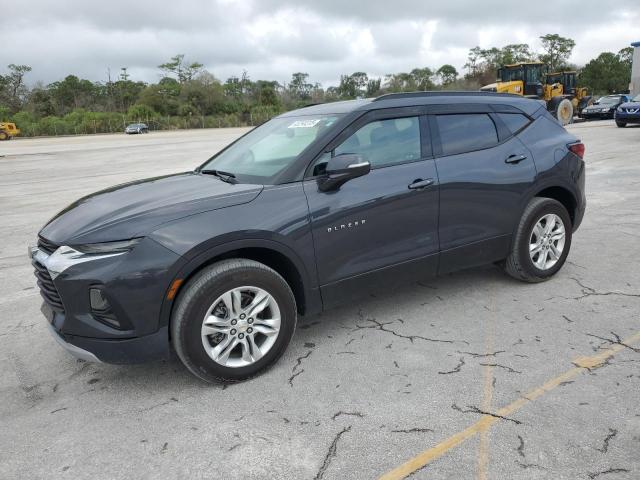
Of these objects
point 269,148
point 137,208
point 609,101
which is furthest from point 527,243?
point 609,101

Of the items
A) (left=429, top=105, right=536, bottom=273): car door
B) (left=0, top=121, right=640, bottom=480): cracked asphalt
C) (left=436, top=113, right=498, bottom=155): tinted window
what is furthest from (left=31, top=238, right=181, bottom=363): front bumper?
(left=436, top=113, right=498, bottom=155): tinted window

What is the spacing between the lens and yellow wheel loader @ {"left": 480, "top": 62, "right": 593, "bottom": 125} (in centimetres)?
2525

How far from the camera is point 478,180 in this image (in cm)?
410

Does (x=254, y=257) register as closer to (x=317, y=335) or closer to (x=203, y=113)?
(x=317, y=335)

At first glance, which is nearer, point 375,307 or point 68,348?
point 68,348

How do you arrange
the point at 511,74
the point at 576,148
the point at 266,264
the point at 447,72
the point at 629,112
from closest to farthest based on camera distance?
the point at 266,264
the point at 576,148
the point at 629,112
the point at 511,74
the point at 447,72

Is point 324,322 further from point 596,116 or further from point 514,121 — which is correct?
point 596,116

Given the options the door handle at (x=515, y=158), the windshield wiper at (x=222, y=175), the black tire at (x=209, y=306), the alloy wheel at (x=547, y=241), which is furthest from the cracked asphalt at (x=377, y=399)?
the windshield wiper at (x=222, y=175)

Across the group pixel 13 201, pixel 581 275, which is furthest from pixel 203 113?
pixel 581 275

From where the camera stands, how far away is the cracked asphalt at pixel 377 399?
2459mm

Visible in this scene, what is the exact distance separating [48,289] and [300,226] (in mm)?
1572

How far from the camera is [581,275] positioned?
4848 mm

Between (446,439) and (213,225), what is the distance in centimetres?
173

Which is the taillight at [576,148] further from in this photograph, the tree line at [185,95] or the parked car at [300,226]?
the tree line at [185,95]
